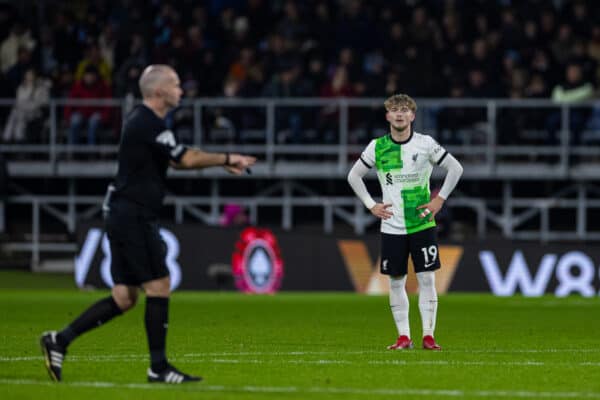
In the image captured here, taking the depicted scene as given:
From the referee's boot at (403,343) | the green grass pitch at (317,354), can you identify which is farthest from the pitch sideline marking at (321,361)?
the referee's boot at (403,343)

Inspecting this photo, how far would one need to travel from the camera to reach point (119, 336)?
620 inches

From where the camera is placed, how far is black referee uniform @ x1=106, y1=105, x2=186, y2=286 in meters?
10.9

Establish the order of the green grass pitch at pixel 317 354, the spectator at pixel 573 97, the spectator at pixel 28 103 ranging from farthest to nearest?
the spectator at pixel 28 103 < the spectator at pixel 573 97 < the green grass pitch at pixel 317 354

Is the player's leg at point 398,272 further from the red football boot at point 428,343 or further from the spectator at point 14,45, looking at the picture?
the spectator at point 14,45

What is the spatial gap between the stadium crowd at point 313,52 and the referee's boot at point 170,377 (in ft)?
56.5

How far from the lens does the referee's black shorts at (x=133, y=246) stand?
1088 centimetres

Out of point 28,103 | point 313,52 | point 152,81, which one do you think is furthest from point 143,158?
point 28,103

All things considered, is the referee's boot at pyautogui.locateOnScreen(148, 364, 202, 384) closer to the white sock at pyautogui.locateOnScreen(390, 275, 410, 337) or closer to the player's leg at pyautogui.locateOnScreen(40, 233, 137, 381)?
the player's leg at pyautogui.locateOnScreen(40, 233, 137, 381)

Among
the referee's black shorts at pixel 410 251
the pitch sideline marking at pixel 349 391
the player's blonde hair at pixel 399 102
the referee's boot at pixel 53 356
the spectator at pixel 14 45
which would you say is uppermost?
the spectator at pixel 14 45

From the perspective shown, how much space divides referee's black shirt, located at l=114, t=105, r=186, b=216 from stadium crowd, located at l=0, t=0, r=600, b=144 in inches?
668

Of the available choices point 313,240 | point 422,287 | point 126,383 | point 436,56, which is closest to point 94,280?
point 313,240

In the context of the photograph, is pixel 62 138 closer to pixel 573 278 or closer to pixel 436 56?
pixel 436 56

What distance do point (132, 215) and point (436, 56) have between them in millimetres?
18235

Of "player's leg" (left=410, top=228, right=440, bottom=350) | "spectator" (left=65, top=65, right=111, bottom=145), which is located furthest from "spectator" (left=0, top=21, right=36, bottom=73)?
"player's leg" (left=410, top=228, right=440, bottom=350)
